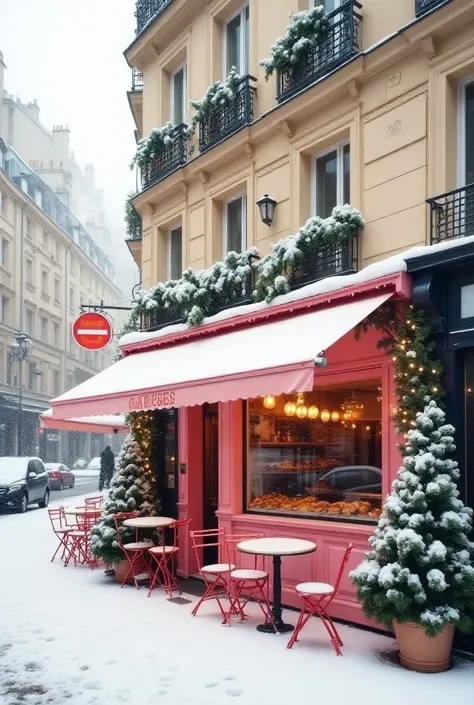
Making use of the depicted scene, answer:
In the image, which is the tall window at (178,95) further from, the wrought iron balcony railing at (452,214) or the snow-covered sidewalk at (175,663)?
the snow-covered sidewalk at (175,663)

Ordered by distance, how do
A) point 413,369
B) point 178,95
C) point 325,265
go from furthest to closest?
1. point 178,95
2. point 325,265
3. point 413,369

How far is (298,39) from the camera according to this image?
374 inches

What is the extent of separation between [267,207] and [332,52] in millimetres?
2133

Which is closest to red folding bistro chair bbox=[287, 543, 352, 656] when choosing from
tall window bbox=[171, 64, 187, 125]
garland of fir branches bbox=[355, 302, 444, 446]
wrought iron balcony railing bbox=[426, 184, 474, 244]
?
garland of fir branches bbox=[355, 302, 444, 446]

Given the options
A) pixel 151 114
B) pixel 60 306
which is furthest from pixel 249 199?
pixel 60 306

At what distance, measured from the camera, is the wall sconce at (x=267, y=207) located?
9977 millimetres

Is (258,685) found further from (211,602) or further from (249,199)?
(249,199)

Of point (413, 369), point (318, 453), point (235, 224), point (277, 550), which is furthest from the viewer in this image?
point (235, 224)

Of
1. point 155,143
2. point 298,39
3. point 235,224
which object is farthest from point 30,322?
point 298,39

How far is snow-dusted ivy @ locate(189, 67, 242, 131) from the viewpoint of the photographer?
11.0 metres

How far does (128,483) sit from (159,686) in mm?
5354

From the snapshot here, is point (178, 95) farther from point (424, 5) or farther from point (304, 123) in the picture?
point (424, 5)

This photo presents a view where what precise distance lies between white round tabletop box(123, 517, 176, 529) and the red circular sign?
18.7 feet

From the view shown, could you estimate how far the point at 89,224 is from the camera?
76.9 meters
